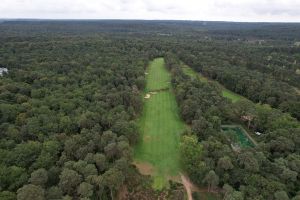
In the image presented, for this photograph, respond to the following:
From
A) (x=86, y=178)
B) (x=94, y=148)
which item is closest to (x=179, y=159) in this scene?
(x=94, y=148)

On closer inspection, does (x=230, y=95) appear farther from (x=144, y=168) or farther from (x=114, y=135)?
(x=114, y=135)

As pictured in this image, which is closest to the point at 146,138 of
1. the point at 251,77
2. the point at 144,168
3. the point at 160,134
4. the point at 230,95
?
the point at 160,134

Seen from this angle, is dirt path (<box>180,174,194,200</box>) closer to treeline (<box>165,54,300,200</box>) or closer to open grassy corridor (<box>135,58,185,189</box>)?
treeline (<box>165,54,300,200</box>)

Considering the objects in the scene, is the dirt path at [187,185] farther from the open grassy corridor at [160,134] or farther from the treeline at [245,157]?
the open grassy corridor at [160,134]

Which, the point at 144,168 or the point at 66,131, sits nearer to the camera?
the point at 144,168

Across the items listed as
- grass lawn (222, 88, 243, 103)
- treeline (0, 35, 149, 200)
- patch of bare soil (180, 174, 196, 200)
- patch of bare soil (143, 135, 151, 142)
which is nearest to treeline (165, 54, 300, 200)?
patch of bare soil (180, 174, 196, 200)

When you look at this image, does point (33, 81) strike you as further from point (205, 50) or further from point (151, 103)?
point (205, 50)

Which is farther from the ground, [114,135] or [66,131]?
[114,135]
